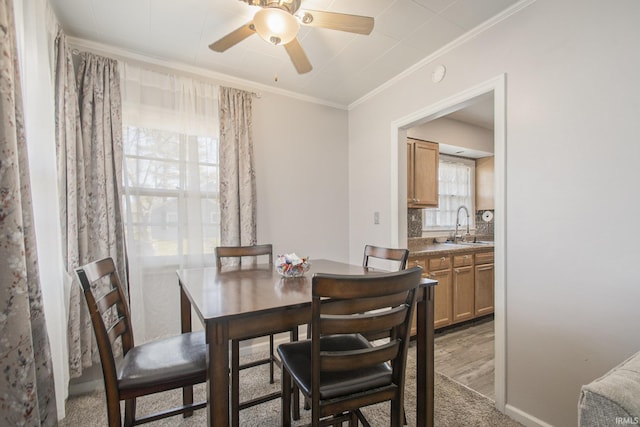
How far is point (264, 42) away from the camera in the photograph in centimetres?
211

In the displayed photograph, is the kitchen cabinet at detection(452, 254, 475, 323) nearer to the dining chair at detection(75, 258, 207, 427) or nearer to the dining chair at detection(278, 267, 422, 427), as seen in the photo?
the dining chair at detection(278, 267, 422, 427)

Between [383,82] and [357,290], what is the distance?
2.44 metres

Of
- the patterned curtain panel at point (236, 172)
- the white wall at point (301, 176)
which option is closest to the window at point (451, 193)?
the white wall at point (301, 176)

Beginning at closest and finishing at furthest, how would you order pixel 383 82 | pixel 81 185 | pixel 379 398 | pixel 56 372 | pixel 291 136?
pixel 379 398 < pixel 56 372 < pixel 81 185 < pixel 383 82 < pixel 291 136

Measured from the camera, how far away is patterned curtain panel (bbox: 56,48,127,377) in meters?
1.85

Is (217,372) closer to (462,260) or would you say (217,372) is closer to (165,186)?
(165,186)

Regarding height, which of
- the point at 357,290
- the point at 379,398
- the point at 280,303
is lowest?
the point at 379,398

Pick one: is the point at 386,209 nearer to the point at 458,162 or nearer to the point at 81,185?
the point at 458,162

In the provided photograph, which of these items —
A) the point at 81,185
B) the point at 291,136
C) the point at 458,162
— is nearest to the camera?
the point at 81,185

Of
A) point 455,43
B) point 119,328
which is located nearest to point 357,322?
point 119,328

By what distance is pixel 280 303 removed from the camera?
44.8 inches

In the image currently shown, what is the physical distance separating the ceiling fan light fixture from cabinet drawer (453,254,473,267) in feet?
8.89

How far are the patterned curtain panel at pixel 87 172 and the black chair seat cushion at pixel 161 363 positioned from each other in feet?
2.95

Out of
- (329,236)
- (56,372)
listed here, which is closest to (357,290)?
(56,372)
